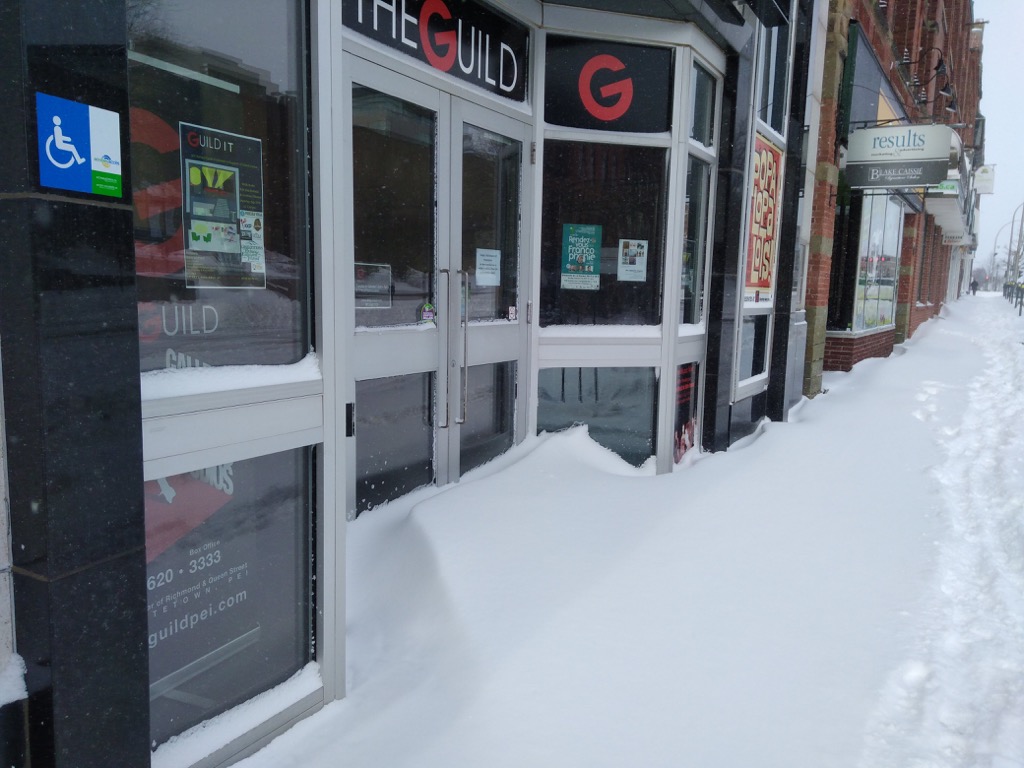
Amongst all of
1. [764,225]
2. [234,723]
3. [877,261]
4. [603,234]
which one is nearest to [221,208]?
[234,723]

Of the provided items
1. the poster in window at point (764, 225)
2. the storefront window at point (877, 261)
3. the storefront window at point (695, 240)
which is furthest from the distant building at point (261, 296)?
the storefront window at point (877, 261)

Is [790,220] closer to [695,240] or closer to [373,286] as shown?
[695,240]

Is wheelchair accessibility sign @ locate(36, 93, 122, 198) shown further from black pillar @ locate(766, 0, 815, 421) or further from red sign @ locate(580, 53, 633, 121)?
black pillar @ locate(766, 0, 815, 421)

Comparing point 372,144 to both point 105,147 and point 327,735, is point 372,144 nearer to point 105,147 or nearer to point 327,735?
point 105,147

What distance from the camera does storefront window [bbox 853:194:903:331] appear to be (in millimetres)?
12125

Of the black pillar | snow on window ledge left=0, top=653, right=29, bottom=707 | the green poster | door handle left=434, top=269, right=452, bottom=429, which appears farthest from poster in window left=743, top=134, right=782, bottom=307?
snow on window ledge left=0, top=653, right=29, bottom=707

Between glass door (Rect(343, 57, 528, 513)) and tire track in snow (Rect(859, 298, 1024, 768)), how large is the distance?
2.73 m

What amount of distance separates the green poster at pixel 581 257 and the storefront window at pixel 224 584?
11.4 ft

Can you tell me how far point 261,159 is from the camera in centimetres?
249

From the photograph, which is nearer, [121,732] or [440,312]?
[121,732]

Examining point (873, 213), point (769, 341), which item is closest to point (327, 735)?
point (769, 341)

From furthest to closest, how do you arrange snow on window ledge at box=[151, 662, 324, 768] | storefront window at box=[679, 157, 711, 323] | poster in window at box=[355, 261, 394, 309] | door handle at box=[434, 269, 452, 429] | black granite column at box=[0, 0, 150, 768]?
1. storefront window at box=[679, 157, 711, 323]
2. door handle at box=[434, 269, 452, 429]
3. poster in window at box=[355, 261, 394, 309]
4. snow on window ledge at box=[151, 662, 324, 768]
5. black granite column at box=[0, 0, 150, 768]

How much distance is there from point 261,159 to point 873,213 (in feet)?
39.5

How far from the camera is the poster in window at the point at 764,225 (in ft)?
24.1
